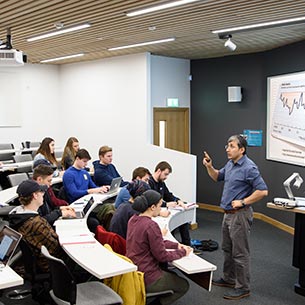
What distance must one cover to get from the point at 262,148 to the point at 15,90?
566 centimetres

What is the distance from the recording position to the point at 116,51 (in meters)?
8.09

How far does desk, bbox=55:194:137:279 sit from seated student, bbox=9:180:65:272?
0.10 meters

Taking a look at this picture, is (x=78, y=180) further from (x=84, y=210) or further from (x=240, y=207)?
(x=240, y=207)

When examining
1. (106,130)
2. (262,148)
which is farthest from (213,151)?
(106,130)

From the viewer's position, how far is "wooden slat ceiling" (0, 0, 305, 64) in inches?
182

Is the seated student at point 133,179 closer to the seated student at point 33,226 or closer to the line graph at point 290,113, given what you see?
the seated student at point 33,226

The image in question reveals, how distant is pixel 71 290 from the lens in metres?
2.88

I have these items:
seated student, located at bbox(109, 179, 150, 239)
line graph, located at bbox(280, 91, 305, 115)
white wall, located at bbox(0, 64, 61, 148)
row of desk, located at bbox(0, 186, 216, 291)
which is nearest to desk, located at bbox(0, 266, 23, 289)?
row of desk, located at bbox(0, 186, 216, 291)

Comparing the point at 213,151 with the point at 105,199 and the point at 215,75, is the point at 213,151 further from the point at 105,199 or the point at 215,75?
the point at 105,199

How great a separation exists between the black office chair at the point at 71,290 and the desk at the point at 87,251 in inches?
6.6

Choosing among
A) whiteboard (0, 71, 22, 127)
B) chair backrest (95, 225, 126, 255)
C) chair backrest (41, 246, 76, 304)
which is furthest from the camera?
whiteboard (0, 71, 22, 127)

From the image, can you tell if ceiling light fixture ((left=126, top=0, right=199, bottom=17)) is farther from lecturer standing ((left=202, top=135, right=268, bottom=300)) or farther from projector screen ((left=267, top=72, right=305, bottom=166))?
projector screen ((left=267, top=72, right=305, bottom=166))

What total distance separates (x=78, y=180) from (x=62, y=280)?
2.78 meters

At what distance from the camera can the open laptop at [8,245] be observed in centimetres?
300
